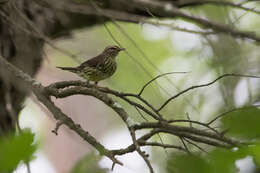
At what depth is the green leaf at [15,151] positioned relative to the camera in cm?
116

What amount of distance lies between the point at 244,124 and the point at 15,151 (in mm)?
648

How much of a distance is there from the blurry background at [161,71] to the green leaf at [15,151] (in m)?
0.12

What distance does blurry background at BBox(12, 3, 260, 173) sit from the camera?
13.6 ft

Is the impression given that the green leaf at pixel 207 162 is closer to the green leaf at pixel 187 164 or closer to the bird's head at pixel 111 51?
the green leaf at pixel 187 164

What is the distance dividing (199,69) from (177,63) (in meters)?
1.78

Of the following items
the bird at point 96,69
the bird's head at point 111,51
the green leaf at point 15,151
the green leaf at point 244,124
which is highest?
the bird's head at point 111,51

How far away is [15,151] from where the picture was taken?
3.80 ft

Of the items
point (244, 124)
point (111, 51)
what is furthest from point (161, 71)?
point (244, 124)

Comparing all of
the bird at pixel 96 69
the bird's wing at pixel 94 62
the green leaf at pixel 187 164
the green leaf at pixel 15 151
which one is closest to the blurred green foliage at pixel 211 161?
the green leaf at pixel 187 164

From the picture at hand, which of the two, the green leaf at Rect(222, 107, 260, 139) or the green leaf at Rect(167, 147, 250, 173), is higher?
the green leaf at Rect(222, 107, 260, 139)

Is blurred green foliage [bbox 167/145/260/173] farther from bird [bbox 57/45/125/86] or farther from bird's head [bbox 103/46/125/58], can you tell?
bird's head [bbox 103/46/125/58]

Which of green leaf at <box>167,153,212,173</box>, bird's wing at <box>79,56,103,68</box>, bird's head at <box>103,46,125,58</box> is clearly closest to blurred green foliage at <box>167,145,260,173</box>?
green leaf at <box>167,153,212,173</box>

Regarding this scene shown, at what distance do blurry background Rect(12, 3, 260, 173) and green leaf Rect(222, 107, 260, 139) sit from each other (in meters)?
0.10

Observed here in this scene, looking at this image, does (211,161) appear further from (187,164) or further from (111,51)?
(111,51)
